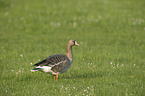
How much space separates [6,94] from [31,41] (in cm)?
866

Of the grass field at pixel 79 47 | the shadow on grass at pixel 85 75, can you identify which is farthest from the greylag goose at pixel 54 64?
the shadow on grass at pixel 85 75

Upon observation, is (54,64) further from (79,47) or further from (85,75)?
(79,47)

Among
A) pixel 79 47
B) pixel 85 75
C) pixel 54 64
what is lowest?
pixel 85 75

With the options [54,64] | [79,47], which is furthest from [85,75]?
[79,47]

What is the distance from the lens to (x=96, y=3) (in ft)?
90.3

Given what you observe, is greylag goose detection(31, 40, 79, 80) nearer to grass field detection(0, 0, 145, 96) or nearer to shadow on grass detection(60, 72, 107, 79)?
grass field detection(0, 0, 145, 96)

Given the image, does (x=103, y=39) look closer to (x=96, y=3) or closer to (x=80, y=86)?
(x=80, y=86)

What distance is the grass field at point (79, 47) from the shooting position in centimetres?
859

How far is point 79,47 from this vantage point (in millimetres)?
14898

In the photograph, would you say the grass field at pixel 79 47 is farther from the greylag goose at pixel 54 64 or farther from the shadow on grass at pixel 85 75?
the greylag goose at pixel 54 64

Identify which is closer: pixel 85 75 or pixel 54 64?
pixel 54 64

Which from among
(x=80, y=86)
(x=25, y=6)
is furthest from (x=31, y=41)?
(x=25, y=6)

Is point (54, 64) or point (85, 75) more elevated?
point (54, 64)

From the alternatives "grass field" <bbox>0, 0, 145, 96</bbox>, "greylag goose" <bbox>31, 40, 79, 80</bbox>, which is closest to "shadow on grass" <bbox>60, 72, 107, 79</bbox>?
"grass field" <bbox>0, 0, 145, 96</bbox>
